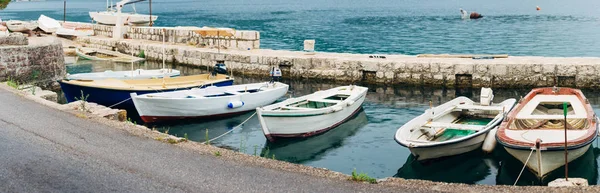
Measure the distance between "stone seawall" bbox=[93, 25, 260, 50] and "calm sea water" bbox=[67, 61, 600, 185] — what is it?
8.12 m

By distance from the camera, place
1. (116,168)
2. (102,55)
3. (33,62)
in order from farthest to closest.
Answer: (102,55) → (33,62) → (116,168)

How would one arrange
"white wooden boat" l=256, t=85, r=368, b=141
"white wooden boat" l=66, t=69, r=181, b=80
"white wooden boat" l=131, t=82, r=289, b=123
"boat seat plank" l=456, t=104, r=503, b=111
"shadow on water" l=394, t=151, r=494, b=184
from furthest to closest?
1. "white wooden boat" l=66, t=69, r=181, b=80
2. "white wooden boat" l=131, t=82, r=289, b=123
3. "boat seat plank" l=456, t=104, r=503, b=111
4. "white wooden boat" l=256, t=85, r=368, b=141
5. "shadow on water" l=394, t=151, r=494, b=184

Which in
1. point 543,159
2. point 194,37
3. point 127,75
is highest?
point 194,37

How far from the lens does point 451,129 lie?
1257 cm

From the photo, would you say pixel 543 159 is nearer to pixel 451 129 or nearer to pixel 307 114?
pixel 451 129

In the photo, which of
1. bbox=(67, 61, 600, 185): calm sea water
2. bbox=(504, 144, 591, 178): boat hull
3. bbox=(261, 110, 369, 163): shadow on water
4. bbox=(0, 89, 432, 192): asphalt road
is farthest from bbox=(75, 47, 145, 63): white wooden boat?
bbox=(504, 144, 591, 178): boat hull

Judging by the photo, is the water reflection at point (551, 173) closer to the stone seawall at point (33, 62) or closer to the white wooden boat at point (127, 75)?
the white wooden boat at point (127, 75)

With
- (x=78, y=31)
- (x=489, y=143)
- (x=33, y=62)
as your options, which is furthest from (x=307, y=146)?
(x=78, y=31)

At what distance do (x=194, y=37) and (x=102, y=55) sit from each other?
4.94 meters

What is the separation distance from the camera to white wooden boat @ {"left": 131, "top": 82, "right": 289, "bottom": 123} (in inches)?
592

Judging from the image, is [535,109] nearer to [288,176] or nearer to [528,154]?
[528,154]

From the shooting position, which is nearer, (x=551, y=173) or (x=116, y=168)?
(x=116, y=168)

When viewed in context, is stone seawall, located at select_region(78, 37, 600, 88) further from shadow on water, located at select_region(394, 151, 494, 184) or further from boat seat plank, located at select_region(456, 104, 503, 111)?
shadow on water, located at select_region(394, 151, 494, 184)

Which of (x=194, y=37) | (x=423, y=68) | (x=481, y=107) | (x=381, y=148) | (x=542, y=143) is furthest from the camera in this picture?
(x=194, y=37)
